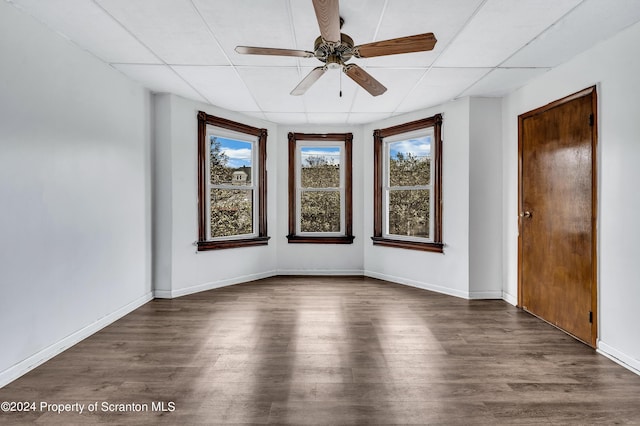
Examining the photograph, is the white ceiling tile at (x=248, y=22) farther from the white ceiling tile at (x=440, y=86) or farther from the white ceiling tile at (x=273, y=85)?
A: the white ceiling tile at (x=440, y=86)

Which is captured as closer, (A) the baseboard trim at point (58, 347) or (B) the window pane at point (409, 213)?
(A) the baseboard trim at point (58, 347)

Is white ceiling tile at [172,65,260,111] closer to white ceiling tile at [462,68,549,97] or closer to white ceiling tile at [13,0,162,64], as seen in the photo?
white ceiling tile at [13,0,162,64]

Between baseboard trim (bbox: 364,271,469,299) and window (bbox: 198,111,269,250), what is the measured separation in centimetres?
175

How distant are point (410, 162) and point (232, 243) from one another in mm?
2732

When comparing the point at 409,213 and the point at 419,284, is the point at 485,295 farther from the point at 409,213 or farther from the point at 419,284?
the point at 409,213

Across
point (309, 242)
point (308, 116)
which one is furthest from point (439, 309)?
point (308, 116)

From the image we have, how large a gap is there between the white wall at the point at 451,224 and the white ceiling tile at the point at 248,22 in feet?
7.39

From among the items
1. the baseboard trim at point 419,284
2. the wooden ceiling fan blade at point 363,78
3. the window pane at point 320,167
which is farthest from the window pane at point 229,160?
the wooden ceiling fan blade at point 363,78

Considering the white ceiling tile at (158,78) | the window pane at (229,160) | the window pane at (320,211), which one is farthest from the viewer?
the window pane at (320,211)

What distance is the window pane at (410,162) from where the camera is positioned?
4539mm

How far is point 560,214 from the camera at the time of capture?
302cm

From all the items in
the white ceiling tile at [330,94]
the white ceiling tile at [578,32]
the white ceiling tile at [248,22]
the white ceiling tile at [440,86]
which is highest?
the white ceiling tile at [248,22]

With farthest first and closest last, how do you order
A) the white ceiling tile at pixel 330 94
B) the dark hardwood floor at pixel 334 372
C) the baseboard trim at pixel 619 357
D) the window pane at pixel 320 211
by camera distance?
the window pane at pixel 320 211
the white ceiling tile at pixel 330 94
the baseboard trim at pixel 619 357
the dark hardwood floor at pixel 334 372

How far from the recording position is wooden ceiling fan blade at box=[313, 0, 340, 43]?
5.48 feet
